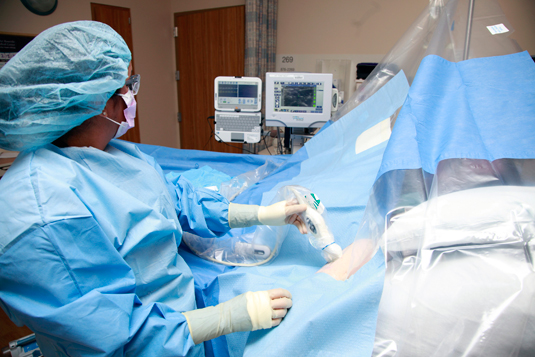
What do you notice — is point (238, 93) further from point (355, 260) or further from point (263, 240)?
point (355, 260)

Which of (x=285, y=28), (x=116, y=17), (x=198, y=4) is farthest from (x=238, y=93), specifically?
(x=198, y=4)

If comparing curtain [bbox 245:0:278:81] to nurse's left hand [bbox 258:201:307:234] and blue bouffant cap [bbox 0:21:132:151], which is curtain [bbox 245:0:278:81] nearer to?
nurse's left hand [bbox 258:201:307:234]

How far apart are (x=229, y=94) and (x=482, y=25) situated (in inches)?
63.2

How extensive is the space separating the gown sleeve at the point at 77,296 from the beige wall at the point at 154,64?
3.27 meters

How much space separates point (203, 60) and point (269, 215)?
335cm

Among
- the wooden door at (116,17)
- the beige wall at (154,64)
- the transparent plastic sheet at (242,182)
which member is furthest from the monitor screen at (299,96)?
the beige wall at (154,64)

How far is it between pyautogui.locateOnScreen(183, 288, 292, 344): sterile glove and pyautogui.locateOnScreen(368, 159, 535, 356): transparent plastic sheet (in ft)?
0.68

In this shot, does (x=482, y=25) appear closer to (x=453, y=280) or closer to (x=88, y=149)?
(x=453, y=280)

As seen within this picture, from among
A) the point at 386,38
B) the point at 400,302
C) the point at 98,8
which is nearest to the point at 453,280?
the point at 400,302

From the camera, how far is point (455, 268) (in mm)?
586

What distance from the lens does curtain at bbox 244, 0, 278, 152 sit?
3229 millimetres

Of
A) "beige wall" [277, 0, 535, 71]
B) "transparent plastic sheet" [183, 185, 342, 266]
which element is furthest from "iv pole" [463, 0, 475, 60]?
"beige wall" [277, 0, 535, 71]

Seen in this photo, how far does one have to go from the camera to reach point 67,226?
0.57 meters

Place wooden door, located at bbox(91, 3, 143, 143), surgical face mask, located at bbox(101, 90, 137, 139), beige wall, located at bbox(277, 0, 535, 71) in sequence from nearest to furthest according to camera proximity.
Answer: surgical face mask, located at bbox(101, 90, 137, 139) → beige wall, located at bbox(277, 0, 535, 71) → wooden door, located at bbox(91, 3, 143, 143)
